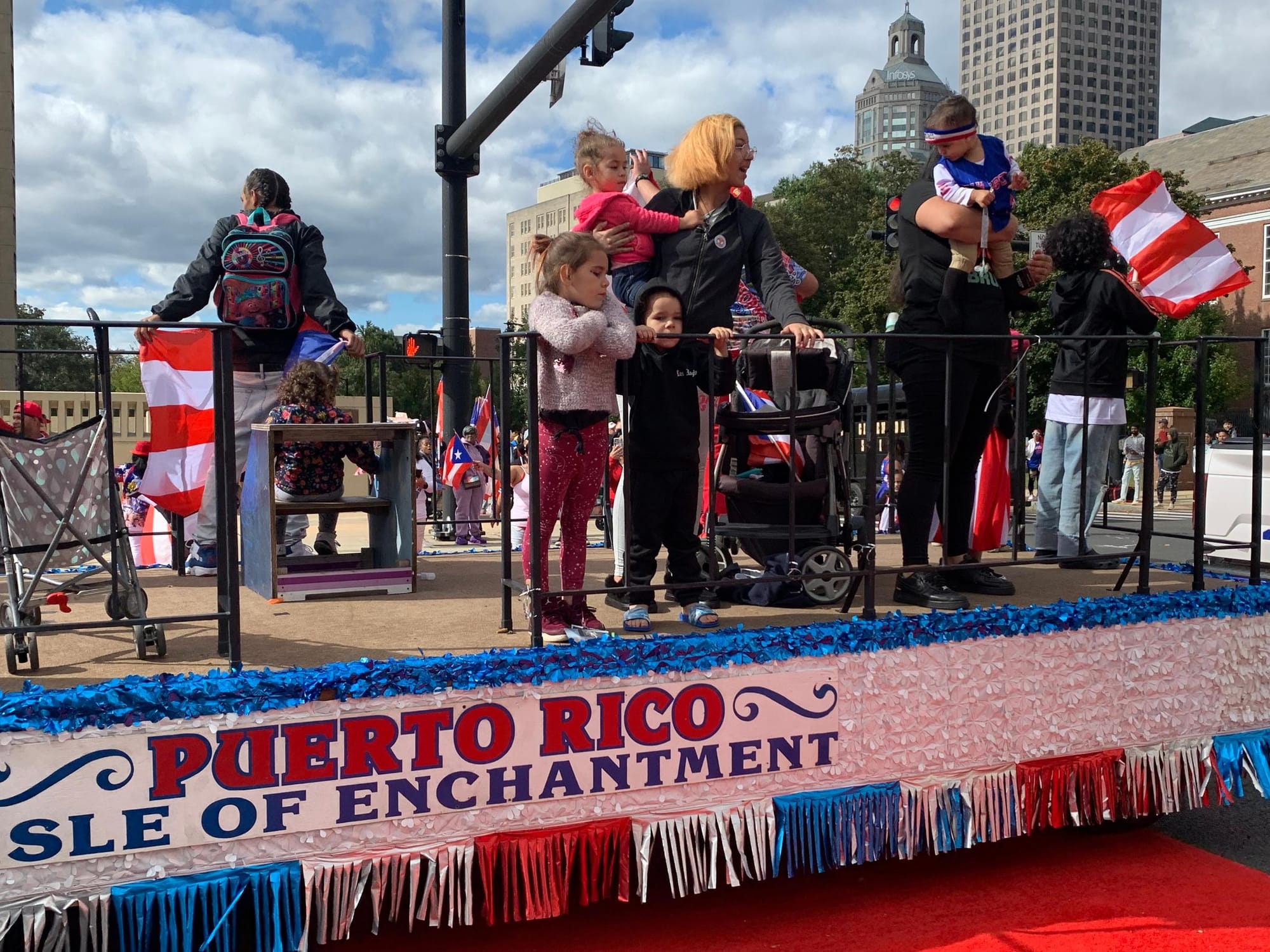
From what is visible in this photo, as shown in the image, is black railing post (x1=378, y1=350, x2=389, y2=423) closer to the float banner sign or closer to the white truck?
the float banner sign

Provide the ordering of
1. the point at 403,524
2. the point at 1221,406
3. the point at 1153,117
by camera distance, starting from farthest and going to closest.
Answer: the point at 1153,117, the point at 1221,406, the point at 403,524

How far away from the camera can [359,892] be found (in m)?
2.69

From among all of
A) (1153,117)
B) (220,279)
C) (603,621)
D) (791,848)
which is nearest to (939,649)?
(791,848)

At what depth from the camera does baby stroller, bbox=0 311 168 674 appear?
10.3ft

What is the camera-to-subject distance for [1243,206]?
49094 millimetres

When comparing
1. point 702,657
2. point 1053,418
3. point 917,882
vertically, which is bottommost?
point 917,882

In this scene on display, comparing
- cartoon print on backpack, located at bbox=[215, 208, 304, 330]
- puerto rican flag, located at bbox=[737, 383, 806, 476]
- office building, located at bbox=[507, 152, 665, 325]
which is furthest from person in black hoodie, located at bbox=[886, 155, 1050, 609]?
office building, located at bbox=[507, 152, 665, 325]

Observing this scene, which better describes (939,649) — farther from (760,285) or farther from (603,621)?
(760,285)

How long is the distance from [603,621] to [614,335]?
107cm

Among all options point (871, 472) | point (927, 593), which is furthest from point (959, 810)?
point (871, 472)

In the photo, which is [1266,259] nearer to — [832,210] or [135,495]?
[832,210]

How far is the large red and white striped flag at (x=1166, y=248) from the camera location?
4.80 metres

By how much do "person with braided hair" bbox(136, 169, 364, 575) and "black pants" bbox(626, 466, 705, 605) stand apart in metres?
1.71

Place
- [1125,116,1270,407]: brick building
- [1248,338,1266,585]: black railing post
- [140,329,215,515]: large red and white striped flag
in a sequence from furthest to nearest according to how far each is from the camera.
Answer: [1125,116,1270,407]: brick building → [140,329,215,515]: large red and white striped flag → [1248,338,1266,585]: black railing post
